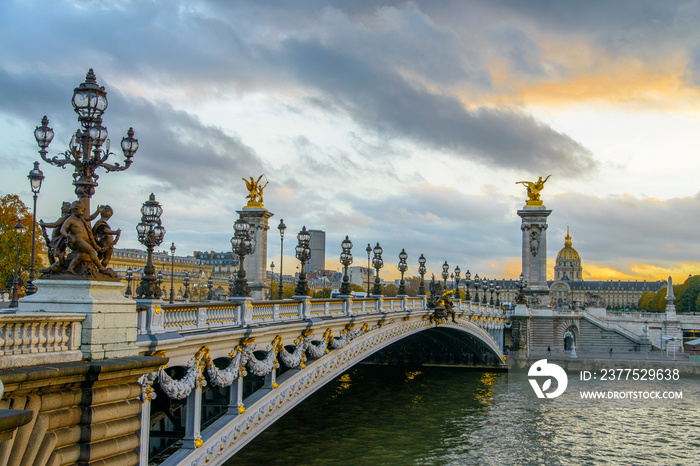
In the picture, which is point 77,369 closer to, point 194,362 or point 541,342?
point 194,362

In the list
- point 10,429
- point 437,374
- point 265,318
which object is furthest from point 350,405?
point 10,429

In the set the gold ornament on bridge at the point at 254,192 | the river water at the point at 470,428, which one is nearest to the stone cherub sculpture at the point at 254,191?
the gold ornament on bridge at the point at 254,192

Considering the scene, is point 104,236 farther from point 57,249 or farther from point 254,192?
point 254,192

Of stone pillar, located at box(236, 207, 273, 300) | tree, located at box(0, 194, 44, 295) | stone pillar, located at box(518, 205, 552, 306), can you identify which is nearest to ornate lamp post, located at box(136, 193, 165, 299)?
tree, located at box(0, 194, 44, 295)

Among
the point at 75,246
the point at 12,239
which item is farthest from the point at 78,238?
the point at 12,239

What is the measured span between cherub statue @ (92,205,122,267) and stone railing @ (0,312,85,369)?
1.37m

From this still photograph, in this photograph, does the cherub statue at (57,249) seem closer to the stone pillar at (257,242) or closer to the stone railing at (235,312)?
the stone railing at (235,312)

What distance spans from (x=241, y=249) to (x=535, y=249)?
68.4 m

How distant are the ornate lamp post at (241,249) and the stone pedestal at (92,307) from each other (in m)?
7.38

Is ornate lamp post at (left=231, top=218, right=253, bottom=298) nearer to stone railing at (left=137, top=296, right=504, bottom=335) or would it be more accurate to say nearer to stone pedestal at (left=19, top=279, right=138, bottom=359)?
stone railing at (left=137, top=296, right=504, bottom=335)

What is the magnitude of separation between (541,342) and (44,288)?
71056 millimetres

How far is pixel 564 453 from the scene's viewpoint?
3081cm

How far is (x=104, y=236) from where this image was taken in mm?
12078

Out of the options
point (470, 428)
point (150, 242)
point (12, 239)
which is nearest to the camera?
point (150, 242)
